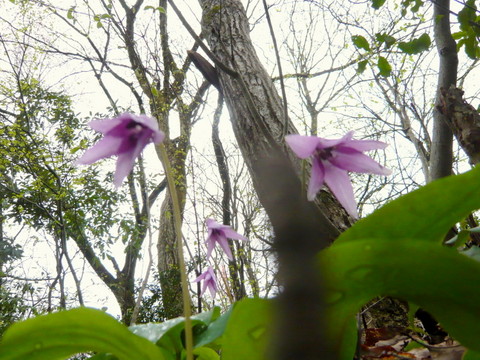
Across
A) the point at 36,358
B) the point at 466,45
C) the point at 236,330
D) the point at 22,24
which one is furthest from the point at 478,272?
the point at 22,24

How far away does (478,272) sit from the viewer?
0.38 m

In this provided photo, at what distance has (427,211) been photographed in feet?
1.53

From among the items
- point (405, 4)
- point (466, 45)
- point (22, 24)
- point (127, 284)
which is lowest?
point (466, 45)

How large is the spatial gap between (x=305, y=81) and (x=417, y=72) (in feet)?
8.41

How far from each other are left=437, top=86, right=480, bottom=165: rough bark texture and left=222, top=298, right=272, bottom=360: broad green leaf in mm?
1020

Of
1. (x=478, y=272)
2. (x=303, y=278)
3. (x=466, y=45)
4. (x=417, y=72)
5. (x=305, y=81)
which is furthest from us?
(x=305, y=81)

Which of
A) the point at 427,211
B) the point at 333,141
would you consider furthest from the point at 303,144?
the point at 427,211

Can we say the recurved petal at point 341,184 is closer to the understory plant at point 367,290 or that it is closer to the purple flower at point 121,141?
the understory plant at point 367,290

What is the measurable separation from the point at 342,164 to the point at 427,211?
22 centimetres

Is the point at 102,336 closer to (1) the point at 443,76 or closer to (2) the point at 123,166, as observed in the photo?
(2) the point at 123,166

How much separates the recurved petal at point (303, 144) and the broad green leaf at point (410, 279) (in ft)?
0.65

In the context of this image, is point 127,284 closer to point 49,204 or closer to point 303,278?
point 49,204

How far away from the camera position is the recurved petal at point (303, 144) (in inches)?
22.6

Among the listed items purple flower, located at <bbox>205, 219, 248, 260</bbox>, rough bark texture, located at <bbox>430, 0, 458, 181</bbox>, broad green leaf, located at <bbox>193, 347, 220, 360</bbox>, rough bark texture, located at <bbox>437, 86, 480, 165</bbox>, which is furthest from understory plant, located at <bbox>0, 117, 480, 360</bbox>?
rough bark texture, located at <bbox>430, 0, 458, 181</bbox>
